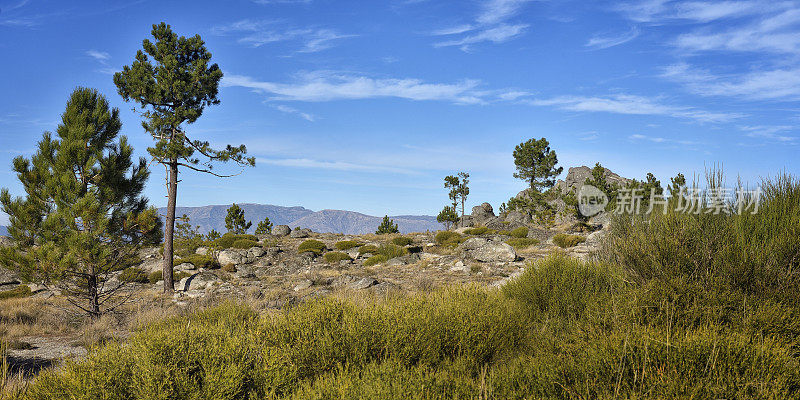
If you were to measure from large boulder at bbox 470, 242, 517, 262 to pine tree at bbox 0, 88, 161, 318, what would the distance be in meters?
14.4

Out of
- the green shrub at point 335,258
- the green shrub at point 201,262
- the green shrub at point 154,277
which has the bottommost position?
the green shrub at point 154,277

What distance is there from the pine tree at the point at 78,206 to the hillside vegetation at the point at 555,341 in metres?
6.37

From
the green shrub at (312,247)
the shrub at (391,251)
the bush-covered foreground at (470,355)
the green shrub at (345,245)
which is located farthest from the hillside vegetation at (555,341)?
the green shrub at (345,245)

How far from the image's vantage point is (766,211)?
6766 millimetres

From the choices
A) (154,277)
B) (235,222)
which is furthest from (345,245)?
(235,222)

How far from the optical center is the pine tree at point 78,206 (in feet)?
32.7

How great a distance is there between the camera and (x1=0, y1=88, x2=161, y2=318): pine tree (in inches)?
392

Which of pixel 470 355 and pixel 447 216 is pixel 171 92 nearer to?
pixel 470 355

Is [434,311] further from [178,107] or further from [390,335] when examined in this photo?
[178,107]

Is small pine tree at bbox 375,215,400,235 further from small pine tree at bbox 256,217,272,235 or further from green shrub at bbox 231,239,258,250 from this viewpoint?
green shrub at bbox 231,239,258,250

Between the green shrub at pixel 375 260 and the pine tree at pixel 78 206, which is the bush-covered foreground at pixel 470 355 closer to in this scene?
the pine tree at pixel 78 206

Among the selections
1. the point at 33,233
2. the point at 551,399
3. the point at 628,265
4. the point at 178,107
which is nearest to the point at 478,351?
the point at 551,399

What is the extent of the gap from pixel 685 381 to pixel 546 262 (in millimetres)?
4670

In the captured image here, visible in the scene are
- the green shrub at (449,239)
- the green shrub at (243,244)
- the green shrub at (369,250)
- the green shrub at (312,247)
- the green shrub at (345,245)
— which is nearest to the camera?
the green shrub at (369,250)
